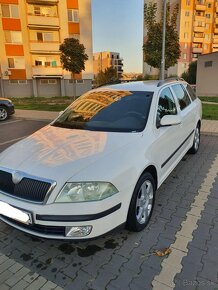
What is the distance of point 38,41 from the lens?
2927cm

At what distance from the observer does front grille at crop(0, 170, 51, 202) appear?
219 centimetres

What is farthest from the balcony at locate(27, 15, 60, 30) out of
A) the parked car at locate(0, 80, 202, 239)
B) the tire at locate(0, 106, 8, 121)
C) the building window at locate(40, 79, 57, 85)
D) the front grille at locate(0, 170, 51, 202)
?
the front grille at locate(0, 170, 51, 202)

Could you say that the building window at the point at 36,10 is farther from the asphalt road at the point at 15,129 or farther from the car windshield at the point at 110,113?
the car windshield at the point at 110,113

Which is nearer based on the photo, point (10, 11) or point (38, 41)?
point (10, 11)

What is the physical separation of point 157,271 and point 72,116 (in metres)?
2.37

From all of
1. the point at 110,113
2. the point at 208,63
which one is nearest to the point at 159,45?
the point at 208,63

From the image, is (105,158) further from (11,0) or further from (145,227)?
(11,0)

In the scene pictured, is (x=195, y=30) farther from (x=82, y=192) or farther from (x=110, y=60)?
(x=82, y=192)

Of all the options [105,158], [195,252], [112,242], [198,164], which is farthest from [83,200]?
[198,164]

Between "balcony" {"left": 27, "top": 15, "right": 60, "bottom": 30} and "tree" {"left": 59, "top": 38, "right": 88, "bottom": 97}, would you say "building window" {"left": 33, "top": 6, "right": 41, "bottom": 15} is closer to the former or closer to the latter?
"balcony" {"left": 27, "top": 15, "right": 60, "bottom": 30}

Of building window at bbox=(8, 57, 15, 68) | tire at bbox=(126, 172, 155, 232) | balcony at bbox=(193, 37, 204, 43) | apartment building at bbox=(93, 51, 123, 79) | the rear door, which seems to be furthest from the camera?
apartment building at bbox=(93, 51, 123, 79)

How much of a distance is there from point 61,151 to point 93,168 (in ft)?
1.70

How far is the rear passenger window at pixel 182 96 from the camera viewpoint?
427 cm

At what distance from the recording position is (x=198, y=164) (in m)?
4.93
